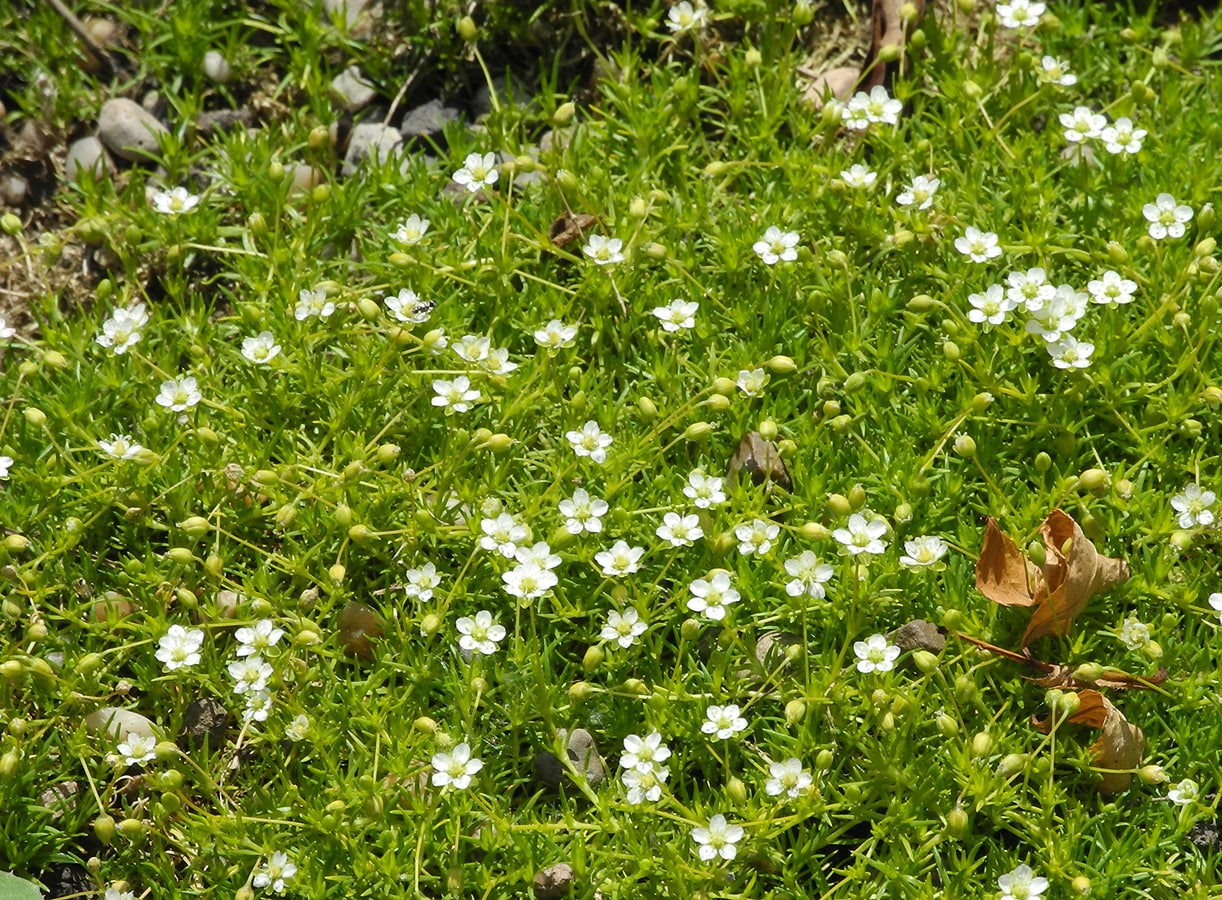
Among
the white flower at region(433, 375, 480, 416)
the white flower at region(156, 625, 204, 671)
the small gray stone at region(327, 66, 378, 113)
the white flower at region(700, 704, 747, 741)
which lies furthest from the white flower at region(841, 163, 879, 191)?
the white flower at region(156, 625, 204, 671)

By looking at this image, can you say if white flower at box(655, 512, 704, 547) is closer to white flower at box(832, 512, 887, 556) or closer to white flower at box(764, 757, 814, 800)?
white flower at box(832, 512, 887, 556)

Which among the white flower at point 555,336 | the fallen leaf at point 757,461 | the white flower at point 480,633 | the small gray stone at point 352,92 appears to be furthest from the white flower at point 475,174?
the white flower at point 480,633

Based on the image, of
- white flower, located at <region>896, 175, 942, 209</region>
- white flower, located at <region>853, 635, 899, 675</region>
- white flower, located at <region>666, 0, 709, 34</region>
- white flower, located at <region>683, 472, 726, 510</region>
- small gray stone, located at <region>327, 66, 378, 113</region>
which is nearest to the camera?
white flower, located at <region>853, 635, 899, 675</region>

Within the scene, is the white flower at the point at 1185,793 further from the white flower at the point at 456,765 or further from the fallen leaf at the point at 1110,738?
the white flower at the point at 456,765

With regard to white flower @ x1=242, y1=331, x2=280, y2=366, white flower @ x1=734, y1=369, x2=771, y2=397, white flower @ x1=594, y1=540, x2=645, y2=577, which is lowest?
white flower @ x1=594, y1=540, x2=645, y2=577

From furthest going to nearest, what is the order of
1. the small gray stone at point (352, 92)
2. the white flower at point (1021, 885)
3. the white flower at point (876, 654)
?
1. the small gray stone at point (352, 92)
2. the white flower at point (876, 654)
3. the white flower at point (1021, 885)
